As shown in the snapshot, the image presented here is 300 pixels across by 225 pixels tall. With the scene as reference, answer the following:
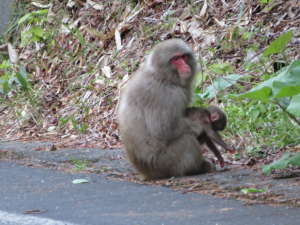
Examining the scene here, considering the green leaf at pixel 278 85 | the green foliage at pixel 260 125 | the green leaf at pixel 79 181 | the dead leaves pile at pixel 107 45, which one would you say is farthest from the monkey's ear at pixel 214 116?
the dead leaves pile at pixel 107 45

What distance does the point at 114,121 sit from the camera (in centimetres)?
750

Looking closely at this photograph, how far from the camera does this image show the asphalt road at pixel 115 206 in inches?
113

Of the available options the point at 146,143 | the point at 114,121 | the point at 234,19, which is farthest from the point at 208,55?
the point at 146,143

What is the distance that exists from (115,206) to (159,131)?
1292mm

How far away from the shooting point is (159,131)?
15.0 ft

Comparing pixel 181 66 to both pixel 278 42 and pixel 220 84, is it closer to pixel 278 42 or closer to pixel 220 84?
pixel 278 42

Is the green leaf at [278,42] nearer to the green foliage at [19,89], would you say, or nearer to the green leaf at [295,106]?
the green leaf at [295,106]

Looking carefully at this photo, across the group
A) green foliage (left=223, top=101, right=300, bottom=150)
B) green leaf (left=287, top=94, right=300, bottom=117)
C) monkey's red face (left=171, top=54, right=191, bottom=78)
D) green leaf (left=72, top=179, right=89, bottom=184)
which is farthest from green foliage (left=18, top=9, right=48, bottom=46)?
green leaf (left=287, top=94, right=300, bottom=117)

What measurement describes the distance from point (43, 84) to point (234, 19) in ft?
13.6

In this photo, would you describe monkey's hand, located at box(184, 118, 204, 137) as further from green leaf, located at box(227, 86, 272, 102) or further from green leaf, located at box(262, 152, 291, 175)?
green leaf, located at box(227, 86, 272, 102)

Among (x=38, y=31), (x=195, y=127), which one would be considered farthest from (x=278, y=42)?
(x=38, y=31)

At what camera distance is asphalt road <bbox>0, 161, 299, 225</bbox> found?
287 cm

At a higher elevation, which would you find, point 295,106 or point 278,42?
point 278,42

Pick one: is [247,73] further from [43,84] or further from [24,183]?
[43,84]
